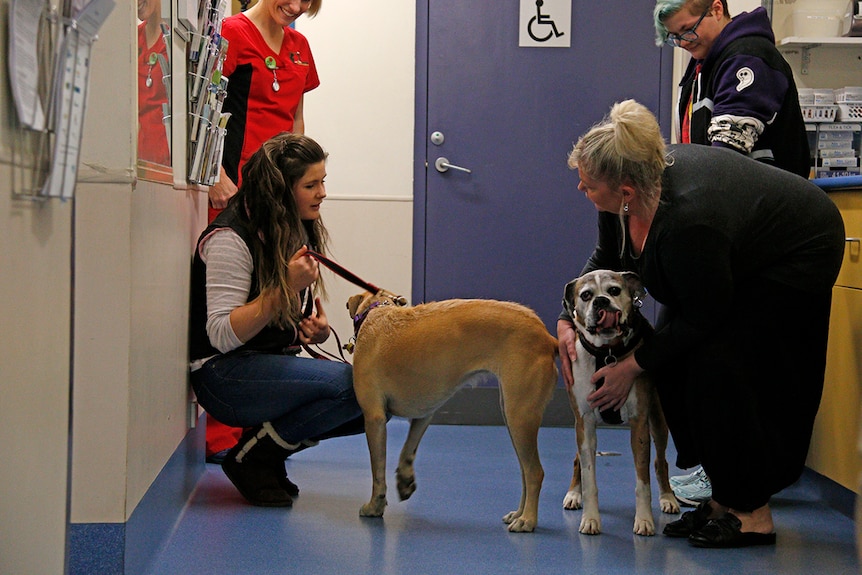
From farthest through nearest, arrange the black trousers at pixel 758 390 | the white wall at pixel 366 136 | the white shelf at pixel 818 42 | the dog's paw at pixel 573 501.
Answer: the white wall at pixel 366 136
the white shelf at pixel 818 42
the dog's paw at pixel 573 501
the black trousers at pixel 758 390

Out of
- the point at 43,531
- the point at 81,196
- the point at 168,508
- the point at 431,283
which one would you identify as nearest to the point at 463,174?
the point at 431,283

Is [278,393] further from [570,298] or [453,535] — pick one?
[570,298]

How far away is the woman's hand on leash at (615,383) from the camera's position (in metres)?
2.54

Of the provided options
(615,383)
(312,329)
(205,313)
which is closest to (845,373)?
(615,383)

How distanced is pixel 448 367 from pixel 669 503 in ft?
2.63

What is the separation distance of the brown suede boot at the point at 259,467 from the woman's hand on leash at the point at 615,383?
0.95 meters

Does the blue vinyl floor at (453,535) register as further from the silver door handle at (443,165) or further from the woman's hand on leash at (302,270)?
the silver door handle at (443,165)

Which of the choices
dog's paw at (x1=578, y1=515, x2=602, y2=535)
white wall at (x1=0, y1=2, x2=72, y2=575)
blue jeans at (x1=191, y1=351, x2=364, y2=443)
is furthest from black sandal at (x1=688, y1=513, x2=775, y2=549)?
white wall at (x1=0, y1=2, x2=72, y2=575)

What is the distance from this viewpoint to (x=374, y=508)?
8.93 feet

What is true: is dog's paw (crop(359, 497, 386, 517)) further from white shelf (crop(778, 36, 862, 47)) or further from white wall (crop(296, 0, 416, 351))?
white shelf (crop(778, 36, 862, 47))

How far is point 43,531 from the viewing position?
1142 mm

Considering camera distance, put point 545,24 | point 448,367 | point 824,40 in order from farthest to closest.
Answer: point 545,24, point 824,40, point 448,367

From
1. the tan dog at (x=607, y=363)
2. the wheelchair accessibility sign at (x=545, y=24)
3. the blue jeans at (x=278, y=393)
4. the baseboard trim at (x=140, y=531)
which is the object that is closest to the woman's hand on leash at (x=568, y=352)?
the tan dog at (x=607, y=363)

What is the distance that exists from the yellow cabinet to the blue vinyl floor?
174 mm
